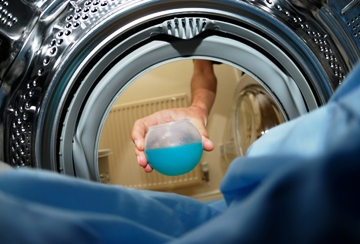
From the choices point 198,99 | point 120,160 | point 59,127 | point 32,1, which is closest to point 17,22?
point 32,1

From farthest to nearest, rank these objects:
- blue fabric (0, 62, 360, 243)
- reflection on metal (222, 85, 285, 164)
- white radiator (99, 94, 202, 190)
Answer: white radiator (99, 94, 202, 190), reflection on metal (222, 85, 285, 164), blue fabric (0, 62, 360, 243)

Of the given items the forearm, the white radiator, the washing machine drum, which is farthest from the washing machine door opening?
the white radiator

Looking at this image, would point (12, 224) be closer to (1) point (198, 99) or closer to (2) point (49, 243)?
(2) point (49, 243)

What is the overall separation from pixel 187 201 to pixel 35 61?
32 centimetres

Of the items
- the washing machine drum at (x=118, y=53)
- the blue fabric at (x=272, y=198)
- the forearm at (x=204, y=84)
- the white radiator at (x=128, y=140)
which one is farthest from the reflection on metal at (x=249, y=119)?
the blue fabric at (x=272, y=198)

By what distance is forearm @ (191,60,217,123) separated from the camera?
3.56 ft

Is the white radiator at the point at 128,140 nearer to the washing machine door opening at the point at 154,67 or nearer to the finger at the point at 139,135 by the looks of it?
Answer: the finger at the point at 139,135

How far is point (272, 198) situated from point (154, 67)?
0.44 m

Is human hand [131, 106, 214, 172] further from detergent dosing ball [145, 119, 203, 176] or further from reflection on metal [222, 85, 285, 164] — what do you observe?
reflection on metal [222, 85, 285, 164]

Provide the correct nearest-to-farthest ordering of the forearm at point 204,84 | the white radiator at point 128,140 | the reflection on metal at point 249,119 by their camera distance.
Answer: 1. the reflection on metal at point 249,119
2. the forearm at point 204,84
3. the white radiator at point 128,140

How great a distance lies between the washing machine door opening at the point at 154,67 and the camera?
0.59 metres

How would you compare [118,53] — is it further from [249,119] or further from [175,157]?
[249,119]

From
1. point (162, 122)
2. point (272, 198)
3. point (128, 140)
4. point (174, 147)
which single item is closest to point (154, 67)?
point (174, 147)

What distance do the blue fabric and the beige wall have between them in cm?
149
